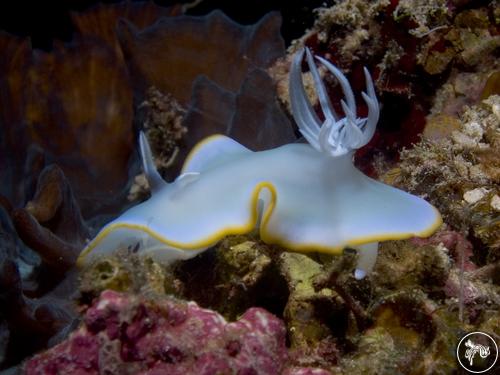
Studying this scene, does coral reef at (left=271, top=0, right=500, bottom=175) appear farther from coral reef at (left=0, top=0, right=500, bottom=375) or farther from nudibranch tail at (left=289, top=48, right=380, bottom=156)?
nudibranch tail at (left=289, top=48, right=380, bottom=156)

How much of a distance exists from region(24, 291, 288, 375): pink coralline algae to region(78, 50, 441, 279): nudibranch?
1.30 feet

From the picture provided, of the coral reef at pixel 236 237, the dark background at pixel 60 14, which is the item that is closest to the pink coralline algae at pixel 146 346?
the coral reef at pixel 236 237

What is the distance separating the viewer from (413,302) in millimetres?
1752

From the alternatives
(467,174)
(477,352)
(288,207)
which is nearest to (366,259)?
(288,207)

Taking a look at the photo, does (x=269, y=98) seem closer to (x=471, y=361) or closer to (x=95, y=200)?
(x=95, y=200)

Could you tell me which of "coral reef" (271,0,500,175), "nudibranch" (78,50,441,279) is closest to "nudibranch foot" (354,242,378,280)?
"nudibranch" (78,50,441,279)

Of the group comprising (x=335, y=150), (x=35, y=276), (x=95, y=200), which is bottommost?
(x=95, y=200)

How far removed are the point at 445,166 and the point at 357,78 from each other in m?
1.33

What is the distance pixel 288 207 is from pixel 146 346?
0.79 meters

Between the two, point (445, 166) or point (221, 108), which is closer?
point (445, 166)

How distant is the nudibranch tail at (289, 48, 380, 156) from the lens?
79.6 inches

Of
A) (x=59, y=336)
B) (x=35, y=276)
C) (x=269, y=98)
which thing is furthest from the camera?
(x=269, y=98)

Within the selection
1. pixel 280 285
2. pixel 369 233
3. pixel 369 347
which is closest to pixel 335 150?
pixel 369 233

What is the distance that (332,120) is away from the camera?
2.20 meters
